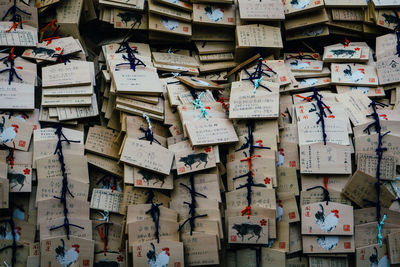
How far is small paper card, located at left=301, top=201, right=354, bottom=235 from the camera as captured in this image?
3.44 metres

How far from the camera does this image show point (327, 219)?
136 inches

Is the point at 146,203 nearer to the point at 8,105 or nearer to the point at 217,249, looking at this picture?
the point at 217,249

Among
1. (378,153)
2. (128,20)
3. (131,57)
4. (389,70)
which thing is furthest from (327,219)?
(128,20)

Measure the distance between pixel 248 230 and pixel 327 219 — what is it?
1.84ft

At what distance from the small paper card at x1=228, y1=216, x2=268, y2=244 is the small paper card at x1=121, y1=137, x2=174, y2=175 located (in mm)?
598

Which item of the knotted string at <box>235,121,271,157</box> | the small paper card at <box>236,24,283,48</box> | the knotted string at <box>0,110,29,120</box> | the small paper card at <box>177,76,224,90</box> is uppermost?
the small paper card at <box>236,24,283,48</box>

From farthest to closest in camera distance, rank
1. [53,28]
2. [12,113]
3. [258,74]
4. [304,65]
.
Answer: [304,65]
[53,28]
[258,74]
[12,113]

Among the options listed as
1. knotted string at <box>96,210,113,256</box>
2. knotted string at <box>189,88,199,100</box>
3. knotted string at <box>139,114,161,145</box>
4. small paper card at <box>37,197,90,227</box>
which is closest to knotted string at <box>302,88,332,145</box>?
knotted string at <box>189,88,199,100</box>

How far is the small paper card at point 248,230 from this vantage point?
340cm

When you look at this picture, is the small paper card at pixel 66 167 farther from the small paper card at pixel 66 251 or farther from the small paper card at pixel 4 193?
the small paper card at pixel 66 251

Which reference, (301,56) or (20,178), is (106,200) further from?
(301,56)

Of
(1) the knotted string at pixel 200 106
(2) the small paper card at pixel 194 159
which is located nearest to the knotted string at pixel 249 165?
(2) the small paper card at pixel 194 159

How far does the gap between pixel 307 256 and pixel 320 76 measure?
157cm

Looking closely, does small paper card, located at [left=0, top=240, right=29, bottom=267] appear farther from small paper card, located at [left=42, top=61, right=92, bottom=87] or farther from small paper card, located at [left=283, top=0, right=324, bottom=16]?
small paper card, located at [left=283, top=0, right=324, bottom=16]
